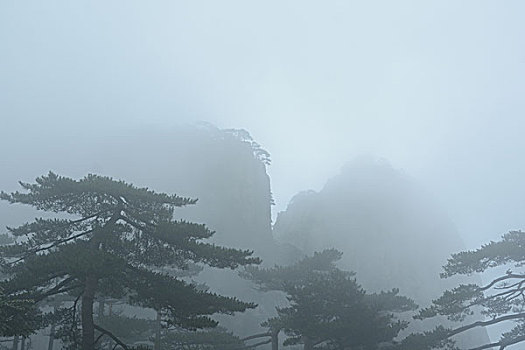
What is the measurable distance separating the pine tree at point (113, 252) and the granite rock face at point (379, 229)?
145 ft

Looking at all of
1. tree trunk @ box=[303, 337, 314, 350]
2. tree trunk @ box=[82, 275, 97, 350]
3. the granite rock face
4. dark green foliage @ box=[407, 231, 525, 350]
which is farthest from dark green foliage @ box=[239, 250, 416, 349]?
the granite rock face

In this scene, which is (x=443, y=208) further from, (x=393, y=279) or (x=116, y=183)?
(x=116, y=183)

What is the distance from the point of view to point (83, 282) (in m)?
15.5

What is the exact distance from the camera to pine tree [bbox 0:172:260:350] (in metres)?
14.6

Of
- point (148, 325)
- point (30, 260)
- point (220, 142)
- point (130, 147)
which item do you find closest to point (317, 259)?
point (148, 325)

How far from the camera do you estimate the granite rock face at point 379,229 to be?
59.4 meters

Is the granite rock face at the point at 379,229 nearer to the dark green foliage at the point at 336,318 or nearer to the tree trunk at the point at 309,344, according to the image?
the tree trunk at the point at 309,344

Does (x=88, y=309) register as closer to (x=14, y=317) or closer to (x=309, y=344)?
(x=14, y=317)

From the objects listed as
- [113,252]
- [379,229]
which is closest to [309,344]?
[113,252]

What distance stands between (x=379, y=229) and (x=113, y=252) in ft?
172

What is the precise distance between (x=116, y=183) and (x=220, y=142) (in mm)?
49408

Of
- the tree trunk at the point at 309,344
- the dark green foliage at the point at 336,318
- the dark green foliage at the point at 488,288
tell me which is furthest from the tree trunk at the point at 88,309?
the dark green foliage at the point at 488,288

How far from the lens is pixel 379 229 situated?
63906mm

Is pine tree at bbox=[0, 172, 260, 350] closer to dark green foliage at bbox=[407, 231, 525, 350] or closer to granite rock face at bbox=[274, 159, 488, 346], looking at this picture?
dark green foliage at bbox=[407, 231, 525, 350]
